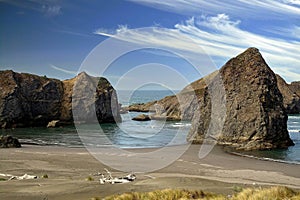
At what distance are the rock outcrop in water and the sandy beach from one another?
3.51 meters

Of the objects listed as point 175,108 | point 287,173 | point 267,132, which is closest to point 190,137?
point 267,132

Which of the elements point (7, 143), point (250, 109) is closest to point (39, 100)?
point (7, 143)

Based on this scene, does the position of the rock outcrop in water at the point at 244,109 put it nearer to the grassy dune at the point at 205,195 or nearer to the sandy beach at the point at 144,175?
the sandy beach at the point at 144,175

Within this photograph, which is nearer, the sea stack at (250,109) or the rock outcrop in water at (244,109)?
the sea stack at (250,109)

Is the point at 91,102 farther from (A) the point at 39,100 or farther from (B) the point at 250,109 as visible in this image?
(B) the point at 250,109

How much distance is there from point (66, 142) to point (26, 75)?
38.9 metres

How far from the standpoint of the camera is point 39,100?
72.8 m

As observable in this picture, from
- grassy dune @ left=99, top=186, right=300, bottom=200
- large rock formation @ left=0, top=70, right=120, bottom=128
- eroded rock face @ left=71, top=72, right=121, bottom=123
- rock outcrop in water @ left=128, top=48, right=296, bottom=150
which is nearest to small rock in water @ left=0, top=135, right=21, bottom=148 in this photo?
rock outcrop in water @ left=128, top=48, right=296, bottom=150

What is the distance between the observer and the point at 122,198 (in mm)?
10273

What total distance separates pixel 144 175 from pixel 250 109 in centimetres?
2129

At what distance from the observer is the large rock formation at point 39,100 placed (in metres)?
66.6

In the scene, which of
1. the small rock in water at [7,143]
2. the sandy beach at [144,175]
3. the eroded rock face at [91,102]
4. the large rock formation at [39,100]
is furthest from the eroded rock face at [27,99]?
the sandy beach at [144,175]

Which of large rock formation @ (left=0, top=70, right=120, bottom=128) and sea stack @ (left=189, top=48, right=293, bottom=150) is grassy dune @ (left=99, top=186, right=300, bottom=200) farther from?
large rock formation @ (left=0, top=70, right=120, bottom=128)

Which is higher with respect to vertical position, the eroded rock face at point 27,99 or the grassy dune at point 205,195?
the eroded rock face at point 27,99
